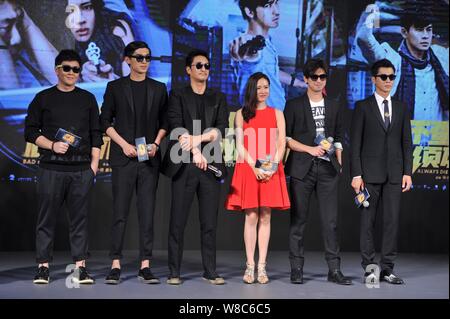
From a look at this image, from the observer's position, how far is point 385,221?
6.07 meters

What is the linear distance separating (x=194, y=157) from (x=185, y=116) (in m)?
0.34

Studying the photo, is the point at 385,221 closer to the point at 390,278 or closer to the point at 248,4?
the point at 390,278

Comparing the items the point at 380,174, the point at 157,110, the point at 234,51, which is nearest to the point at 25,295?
the point at 157,110

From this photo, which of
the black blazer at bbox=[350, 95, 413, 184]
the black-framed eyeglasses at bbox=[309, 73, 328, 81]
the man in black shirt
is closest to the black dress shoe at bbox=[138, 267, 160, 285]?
the man in black shirt

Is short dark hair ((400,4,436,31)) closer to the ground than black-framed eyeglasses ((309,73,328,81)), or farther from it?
farther from it

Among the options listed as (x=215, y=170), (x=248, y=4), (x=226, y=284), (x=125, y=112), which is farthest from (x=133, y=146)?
(x=248, y=4)

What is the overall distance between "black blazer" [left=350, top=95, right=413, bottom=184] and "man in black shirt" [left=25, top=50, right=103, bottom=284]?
220 centimetres

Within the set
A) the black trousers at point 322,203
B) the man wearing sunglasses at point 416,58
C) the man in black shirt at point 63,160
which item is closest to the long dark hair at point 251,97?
the black trousers at point 322,203

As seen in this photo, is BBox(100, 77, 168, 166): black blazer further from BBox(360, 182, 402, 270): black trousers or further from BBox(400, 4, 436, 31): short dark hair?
BBox(400, 4, 436, 31): short dark hair

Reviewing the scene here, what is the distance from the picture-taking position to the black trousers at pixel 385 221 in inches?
238

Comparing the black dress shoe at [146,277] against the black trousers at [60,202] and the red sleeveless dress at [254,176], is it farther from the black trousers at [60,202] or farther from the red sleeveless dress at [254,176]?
the red sleeveless dress at [254,176]

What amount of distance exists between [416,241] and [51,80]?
4458 millimetres

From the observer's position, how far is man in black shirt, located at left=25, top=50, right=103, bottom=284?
554 centimetres

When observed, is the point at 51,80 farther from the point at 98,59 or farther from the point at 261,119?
A: the point at 261,119
